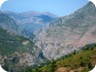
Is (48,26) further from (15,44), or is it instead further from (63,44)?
(15,44)

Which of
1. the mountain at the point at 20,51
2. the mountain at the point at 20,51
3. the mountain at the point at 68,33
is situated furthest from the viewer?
the mountain at the point at 68,33

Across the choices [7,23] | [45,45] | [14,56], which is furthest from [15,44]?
[7,23]

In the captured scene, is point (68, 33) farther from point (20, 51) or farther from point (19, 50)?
point (20, 51)

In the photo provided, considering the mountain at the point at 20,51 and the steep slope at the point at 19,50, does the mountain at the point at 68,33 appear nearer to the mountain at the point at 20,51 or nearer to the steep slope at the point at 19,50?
the mountain at the point at 20,51

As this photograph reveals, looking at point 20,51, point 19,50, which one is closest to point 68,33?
point 19,50

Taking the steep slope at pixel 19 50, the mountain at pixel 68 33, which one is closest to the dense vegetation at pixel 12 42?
the steep slope at pixel 19 50

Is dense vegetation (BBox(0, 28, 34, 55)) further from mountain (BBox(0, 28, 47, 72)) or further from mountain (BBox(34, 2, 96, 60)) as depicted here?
mountain (BBox(34, 2, 96, 60))

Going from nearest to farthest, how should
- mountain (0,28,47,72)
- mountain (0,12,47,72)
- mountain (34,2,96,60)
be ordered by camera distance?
mountain (0,12,47,72)
mountain (0,28,47,72)
mountain (34,2,96,60)

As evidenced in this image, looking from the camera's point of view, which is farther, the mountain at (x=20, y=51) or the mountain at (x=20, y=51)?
the mountain at (x=20, y=51)

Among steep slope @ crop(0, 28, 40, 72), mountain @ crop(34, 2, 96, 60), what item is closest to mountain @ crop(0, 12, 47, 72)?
steep slope @ crop(0, 28, 40, 72)
